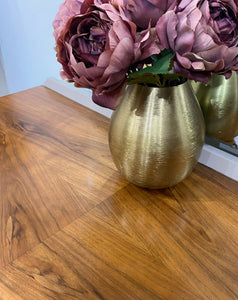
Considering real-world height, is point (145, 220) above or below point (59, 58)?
below

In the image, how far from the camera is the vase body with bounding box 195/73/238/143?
0.62 m

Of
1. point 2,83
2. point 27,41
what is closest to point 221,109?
point 27,41

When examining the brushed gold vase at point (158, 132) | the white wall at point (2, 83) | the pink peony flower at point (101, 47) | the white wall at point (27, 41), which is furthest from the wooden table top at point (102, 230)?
the white wall at point (2, 83)

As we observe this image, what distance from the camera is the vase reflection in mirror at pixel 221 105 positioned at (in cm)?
62

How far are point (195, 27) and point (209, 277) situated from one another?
0.35 m

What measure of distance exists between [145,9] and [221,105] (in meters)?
0.31

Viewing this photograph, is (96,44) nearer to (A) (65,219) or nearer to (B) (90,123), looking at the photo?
(A) (65,219)

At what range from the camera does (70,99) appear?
0.97m

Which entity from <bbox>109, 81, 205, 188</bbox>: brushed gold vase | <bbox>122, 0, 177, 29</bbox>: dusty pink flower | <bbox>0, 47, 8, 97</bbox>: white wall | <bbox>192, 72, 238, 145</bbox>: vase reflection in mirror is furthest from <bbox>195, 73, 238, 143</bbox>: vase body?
<bbox>0, 47, 8, 97</bbox>: white wall

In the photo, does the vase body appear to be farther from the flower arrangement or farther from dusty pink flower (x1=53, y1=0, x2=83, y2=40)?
dusty pink flower (x1=53, y1=0, x2=83, y2=40)

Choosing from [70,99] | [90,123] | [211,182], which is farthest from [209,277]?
[70,99]

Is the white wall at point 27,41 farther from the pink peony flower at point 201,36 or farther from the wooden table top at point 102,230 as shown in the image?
the pink peony flower at point 201,36

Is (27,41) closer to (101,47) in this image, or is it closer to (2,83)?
(2,83)

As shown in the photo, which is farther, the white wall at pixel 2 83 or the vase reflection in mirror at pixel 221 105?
the white wall at pixel 2 83
